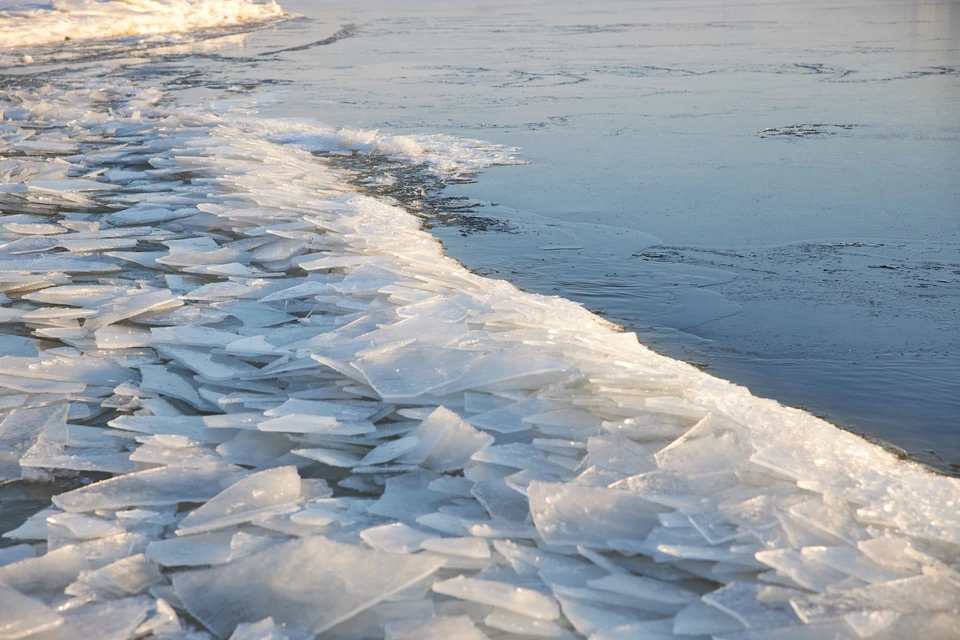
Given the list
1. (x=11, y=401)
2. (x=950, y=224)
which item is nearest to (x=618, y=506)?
(x=11, y=401)

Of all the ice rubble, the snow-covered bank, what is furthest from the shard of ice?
the snow-covered bank

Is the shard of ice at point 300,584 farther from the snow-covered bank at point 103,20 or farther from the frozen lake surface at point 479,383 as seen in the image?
the snow-covered bank at point 103,20

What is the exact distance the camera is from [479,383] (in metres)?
2.18

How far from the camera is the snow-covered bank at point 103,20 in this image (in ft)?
49.3

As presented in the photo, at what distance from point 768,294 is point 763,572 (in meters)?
1.84

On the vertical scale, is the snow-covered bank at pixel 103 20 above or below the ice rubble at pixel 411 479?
above

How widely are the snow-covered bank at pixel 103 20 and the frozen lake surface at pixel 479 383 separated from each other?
10.8 m

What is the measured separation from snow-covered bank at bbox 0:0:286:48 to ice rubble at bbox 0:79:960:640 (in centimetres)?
1431

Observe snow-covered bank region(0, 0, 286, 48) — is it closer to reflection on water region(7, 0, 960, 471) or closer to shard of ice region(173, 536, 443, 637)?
reflection on water region(7, 0, 960, 471)

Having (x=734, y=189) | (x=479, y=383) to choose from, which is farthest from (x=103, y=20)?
(x=479, y=383)

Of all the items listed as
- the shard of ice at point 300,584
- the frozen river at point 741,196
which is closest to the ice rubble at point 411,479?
the shard of ice at point 300,584

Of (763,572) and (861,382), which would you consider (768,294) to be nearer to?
(861,382)

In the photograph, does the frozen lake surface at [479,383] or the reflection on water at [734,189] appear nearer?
the frozen lake surface at [479,383]

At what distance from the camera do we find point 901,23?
1331cm
